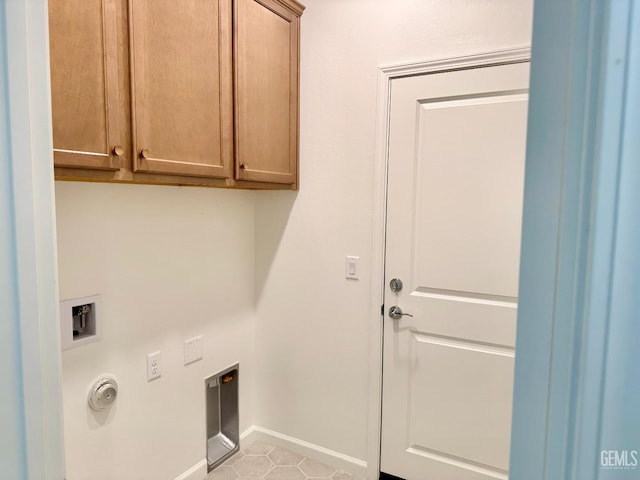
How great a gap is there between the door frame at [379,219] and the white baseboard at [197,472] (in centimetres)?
85

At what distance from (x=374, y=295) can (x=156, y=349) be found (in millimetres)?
1065

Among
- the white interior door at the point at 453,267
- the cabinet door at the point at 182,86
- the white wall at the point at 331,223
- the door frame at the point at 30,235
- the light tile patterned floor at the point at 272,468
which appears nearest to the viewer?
the door frame at the point at 30,235

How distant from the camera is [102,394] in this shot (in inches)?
64.0

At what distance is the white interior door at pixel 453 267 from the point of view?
1775 millimetres

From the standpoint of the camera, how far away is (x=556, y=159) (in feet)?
1.43

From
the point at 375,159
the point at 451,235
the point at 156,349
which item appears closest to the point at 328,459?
the point at 156,349

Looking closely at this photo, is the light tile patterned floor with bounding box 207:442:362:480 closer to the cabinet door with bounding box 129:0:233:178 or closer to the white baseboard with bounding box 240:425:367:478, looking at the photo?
the white baseboard with bounding box 240:425:367:478

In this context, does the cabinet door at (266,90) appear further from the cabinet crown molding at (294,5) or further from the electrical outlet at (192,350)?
the electrical outlet at (192,350)

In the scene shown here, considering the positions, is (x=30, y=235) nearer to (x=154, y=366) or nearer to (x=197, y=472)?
(x=154, y=366)

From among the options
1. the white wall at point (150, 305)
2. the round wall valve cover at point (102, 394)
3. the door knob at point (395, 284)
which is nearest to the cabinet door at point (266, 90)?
the white wall at point (150, 305)

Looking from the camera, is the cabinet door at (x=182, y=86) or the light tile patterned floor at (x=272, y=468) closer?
the cabinet door at (x=182, y=86)

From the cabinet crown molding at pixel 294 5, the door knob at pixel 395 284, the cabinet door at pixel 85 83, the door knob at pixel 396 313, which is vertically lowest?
the door knob at pixel 396 313

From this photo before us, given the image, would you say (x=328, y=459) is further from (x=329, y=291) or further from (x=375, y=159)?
(x=375, y=159)

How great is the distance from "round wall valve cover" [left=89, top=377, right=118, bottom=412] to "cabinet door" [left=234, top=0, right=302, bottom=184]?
1001 mm
